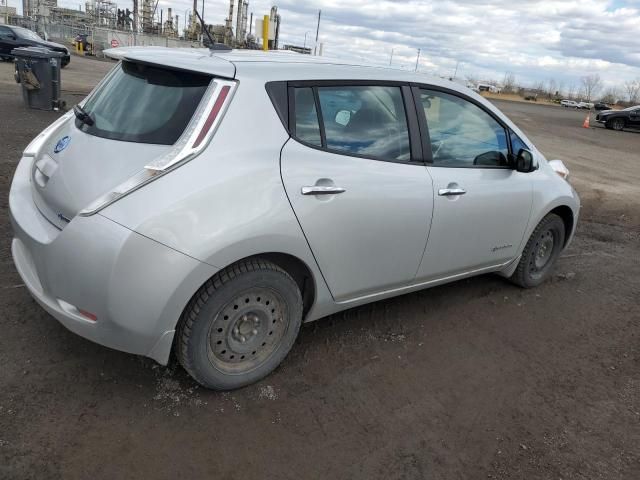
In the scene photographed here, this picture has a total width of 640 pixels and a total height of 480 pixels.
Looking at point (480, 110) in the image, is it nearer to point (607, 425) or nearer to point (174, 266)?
point (607, 425)

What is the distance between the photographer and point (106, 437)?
8.28 ft

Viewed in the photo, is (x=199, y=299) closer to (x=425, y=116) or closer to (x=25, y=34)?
(x=425, y=116)

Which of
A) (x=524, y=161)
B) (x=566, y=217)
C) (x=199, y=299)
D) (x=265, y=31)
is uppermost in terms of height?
(x=265, y=31)

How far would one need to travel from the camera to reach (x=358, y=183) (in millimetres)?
3002

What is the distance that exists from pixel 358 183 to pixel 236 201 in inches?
30.3

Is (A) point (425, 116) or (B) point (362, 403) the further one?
(A) point (425, 116)

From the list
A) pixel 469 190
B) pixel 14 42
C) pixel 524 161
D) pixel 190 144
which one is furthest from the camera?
pixel 14 42

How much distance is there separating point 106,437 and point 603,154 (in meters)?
15.7

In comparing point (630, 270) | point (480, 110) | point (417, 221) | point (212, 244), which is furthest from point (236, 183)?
point (630, 270)

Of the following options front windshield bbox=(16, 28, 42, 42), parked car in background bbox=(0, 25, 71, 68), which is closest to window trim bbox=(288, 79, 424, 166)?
parked car in background bbox=(0, 25, 71, 68)

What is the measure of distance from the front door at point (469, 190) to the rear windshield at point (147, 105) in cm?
154

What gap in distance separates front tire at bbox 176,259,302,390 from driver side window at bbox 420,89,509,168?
1379mm

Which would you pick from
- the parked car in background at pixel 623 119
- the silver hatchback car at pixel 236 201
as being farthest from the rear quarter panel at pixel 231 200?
the parked car in background at pixel 623 119

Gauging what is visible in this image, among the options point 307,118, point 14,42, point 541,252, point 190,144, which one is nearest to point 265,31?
point 541,252
